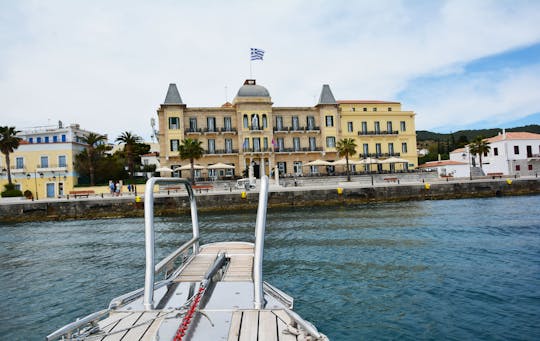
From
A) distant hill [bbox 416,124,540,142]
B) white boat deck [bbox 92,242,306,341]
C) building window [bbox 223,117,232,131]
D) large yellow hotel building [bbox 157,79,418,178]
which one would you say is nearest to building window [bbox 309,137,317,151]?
large yellow hotel building [bbox 157,79,418,178]

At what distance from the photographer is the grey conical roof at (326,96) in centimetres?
5075

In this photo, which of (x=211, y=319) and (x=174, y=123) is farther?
(x=174, y=123)

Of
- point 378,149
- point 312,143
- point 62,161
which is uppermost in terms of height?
point 312,143

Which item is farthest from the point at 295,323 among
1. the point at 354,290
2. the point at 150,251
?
the point at 354,290

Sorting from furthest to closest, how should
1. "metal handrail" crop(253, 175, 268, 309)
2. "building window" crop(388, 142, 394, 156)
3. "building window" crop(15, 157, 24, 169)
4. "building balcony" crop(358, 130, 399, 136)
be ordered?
"building window" crop(388, 142, 394, 156), "building balcony" crop(358, 130, 399, 136), "building window" crop(15, 157, 24, 169), "metal handrail" crop(253, 175, 268, 309)

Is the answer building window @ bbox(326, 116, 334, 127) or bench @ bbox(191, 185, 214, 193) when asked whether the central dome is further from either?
bench @ bbox(191, 185, 214, 193)

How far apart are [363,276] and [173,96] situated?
42.4 metres

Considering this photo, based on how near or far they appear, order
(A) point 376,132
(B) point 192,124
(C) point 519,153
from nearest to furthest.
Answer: (B) point 192,124
(A) point 376,132
(C) point 519,153

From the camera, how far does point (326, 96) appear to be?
50938 millimetres

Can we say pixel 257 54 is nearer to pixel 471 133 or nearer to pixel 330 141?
pixel 330 141

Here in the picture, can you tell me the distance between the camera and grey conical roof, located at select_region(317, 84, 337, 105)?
5075 cm

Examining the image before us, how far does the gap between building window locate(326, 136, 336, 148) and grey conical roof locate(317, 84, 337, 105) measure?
5.30 metres

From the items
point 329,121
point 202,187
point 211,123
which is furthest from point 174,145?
point 329,121

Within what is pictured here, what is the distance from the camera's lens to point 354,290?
8.34m
